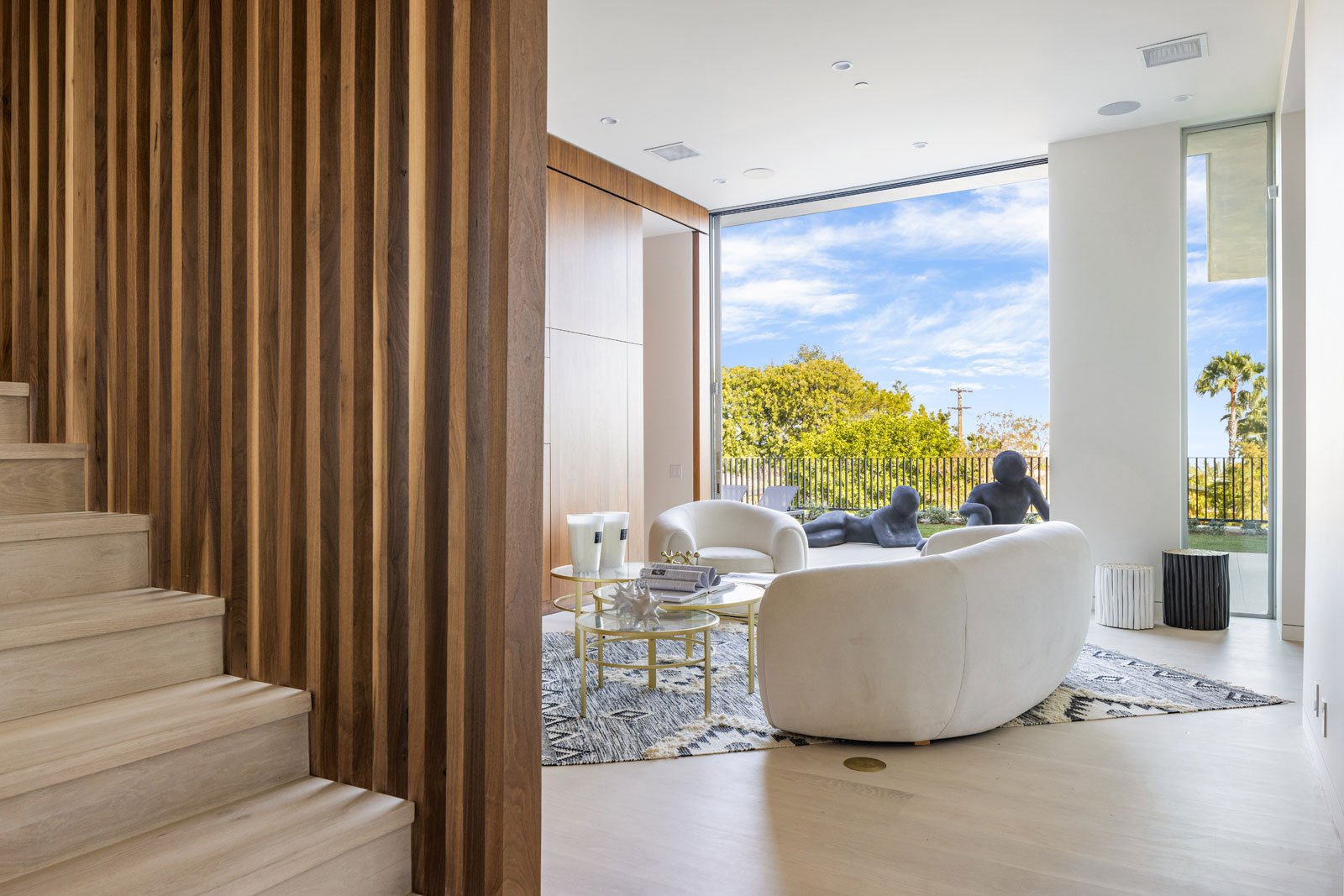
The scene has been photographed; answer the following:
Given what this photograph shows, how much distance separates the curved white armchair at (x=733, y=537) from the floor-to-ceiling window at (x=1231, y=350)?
265 centimetres

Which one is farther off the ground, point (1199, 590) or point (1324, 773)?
point (1199, 590)

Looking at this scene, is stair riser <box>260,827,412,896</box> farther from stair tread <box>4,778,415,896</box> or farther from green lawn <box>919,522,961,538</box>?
green lawn <box>919,522,961,538</box>

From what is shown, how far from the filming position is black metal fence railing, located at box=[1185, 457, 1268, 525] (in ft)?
17.9

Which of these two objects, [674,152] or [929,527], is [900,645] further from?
[929,527]

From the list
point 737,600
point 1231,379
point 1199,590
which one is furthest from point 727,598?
point 1231,379

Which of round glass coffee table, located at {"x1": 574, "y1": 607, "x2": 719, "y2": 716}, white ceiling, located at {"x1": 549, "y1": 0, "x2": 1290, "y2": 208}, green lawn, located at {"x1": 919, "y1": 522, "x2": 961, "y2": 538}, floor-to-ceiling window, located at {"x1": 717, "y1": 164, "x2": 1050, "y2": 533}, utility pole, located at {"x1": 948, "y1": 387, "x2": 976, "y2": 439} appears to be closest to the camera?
round glass coffee table, located at {"x1": 574, "y1": 607, "x2": 719, "y2": 716}

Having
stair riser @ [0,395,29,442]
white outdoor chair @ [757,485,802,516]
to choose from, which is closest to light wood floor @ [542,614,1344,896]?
stair riser @ [0,395,29,442]

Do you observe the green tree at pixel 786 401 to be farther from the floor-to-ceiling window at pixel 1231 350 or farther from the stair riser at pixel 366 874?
the stair riser at pixel 366 874

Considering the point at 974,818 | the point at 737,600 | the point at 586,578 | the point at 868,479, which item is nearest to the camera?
the point at 974,818

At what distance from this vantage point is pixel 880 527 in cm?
927

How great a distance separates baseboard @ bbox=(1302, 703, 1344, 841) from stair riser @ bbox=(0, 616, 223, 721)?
2.90 m

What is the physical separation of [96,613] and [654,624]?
79.7 inches

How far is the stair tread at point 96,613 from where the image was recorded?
5.17 ft

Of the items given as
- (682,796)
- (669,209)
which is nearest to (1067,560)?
(682,796)
